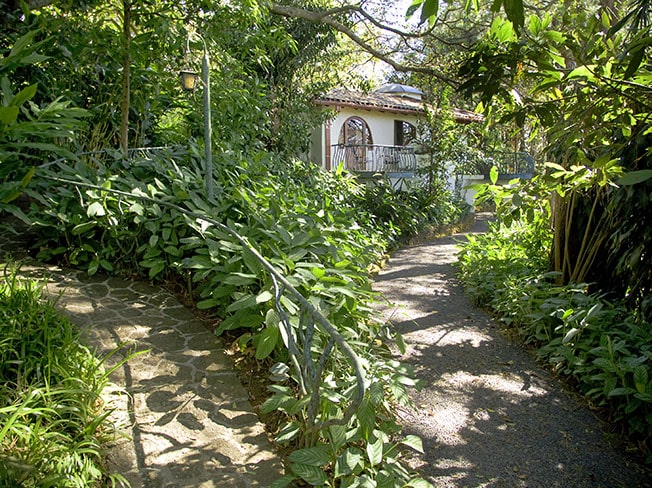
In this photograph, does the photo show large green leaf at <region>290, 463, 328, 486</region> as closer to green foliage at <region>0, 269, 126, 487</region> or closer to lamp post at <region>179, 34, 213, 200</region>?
green foliage at <region>0, 269, 126, 487</region>

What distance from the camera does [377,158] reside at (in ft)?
52.2

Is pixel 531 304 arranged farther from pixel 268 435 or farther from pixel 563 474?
pixel 268 435

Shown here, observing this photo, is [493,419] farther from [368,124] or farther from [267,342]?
[368,124]

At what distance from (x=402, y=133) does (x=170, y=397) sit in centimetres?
1704

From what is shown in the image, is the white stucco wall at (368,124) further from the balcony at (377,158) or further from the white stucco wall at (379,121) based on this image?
the balcony at (377,158)

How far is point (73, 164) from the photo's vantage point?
17.9 ft

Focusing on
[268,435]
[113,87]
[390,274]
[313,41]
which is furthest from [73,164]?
[313,41]

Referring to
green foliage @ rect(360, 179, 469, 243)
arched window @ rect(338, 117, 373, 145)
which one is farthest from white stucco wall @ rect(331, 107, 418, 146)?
green foliage @ rect(360, 179, 469, 243)

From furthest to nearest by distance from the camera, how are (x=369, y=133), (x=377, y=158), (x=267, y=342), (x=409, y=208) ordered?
(x=369, y=133) < (x=377, y=158) < (x=409, y=208) < (x=267, y=342)

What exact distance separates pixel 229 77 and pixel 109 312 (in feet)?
12.8

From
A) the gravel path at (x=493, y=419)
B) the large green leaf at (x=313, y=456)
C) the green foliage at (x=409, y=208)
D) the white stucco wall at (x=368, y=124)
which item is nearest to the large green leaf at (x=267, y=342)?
the large green leaf at (x=313, y=456)

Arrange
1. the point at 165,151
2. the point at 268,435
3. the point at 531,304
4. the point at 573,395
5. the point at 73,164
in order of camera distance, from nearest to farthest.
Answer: the point at 268,435 → the point at 573,395 → the point at 531,304 → the point at 73,164 → the point at 165,151

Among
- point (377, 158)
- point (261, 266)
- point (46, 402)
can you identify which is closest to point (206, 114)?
point (261, 266)

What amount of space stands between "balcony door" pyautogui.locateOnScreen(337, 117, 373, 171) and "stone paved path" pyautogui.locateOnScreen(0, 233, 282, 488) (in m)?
11.8
